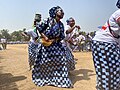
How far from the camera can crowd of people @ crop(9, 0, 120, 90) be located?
4.23 metres

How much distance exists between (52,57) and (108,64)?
8.35 feet

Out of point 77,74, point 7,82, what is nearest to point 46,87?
point 7,82

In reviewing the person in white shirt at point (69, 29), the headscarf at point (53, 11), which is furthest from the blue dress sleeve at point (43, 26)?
the person in white shirt at point (69, 29)

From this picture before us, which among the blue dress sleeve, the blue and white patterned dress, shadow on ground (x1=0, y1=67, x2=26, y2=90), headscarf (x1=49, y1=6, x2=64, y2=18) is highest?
headscarf (x1=49, y1=6, x2=64, y2=18)

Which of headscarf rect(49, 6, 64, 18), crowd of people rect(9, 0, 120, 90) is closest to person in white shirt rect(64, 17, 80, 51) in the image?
crowd of people rect(9, 0, 120, 90)

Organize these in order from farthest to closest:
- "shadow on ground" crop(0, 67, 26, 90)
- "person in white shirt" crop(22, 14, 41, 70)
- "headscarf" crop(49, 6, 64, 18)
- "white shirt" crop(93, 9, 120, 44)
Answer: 1. "person in white shirt" crop(22, 14, 41, 70)
2. "shadow on ground" crop(0, 67, 26, 90)
3. "headscarf" crop(49, 6, 64, 18)
4. "white shirt" crop(93, 9, 120, 44)

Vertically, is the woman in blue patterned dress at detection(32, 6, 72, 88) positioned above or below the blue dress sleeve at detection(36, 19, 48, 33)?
below

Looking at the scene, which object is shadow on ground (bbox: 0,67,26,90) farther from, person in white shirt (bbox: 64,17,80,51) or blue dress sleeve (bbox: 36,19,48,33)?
person in white shirt (bbox: 64,17,80,51)

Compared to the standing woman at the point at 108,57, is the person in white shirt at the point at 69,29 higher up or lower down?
higher up

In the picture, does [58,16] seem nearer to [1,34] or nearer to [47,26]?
[47,26]

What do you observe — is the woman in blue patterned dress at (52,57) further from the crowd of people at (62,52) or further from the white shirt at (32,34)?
the white shirt at (32,34)

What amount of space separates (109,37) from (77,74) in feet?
13.7

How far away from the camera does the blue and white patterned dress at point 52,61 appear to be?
6453 millimetres

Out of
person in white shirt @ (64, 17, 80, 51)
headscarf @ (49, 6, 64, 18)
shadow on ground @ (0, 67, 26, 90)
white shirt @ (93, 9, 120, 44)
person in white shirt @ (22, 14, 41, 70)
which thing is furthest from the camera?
person in white shirt @ (22, 14, 41, 70)
